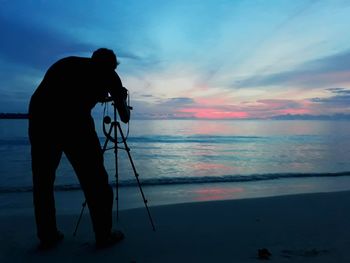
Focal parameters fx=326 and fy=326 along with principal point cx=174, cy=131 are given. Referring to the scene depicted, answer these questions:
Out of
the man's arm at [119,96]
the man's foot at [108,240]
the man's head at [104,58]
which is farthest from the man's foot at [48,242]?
the man's head at [104,58]

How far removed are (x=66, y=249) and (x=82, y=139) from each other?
1.25m

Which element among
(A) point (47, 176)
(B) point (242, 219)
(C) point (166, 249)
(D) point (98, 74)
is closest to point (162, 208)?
(B) point (242, 219)

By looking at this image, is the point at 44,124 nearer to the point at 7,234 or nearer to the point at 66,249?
the point at 66,249

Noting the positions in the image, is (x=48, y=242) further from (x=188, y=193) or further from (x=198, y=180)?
(x=198, y=180)

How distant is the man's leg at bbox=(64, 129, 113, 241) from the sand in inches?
13.4

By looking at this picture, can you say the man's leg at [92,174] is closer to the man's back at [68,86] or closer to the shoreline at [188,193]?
the man's back at [68,86]

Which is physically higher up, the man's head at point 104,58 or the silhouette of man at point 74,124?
the man's head at point 104,58

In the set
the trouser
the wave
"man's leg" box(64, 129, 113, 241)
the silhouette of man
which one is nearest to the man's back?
the silhouette of man

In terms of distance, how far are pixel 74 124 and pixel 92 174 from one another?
1.83 ft

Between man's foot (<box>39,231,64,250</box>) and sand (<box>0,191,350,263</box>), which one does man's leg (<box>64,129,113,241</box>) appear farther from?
man's foot (<box>39,231,64,250</box>)

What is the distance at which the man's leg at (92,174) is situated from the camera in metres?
3.38

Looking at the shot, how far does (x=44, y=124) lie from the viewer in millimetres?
3354

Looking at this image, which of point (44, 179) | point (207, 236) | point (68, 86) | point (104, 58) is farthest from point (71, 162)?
point (207, 236)

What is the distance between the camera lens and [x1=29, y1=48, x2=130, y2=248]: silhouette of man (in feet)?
10.9
